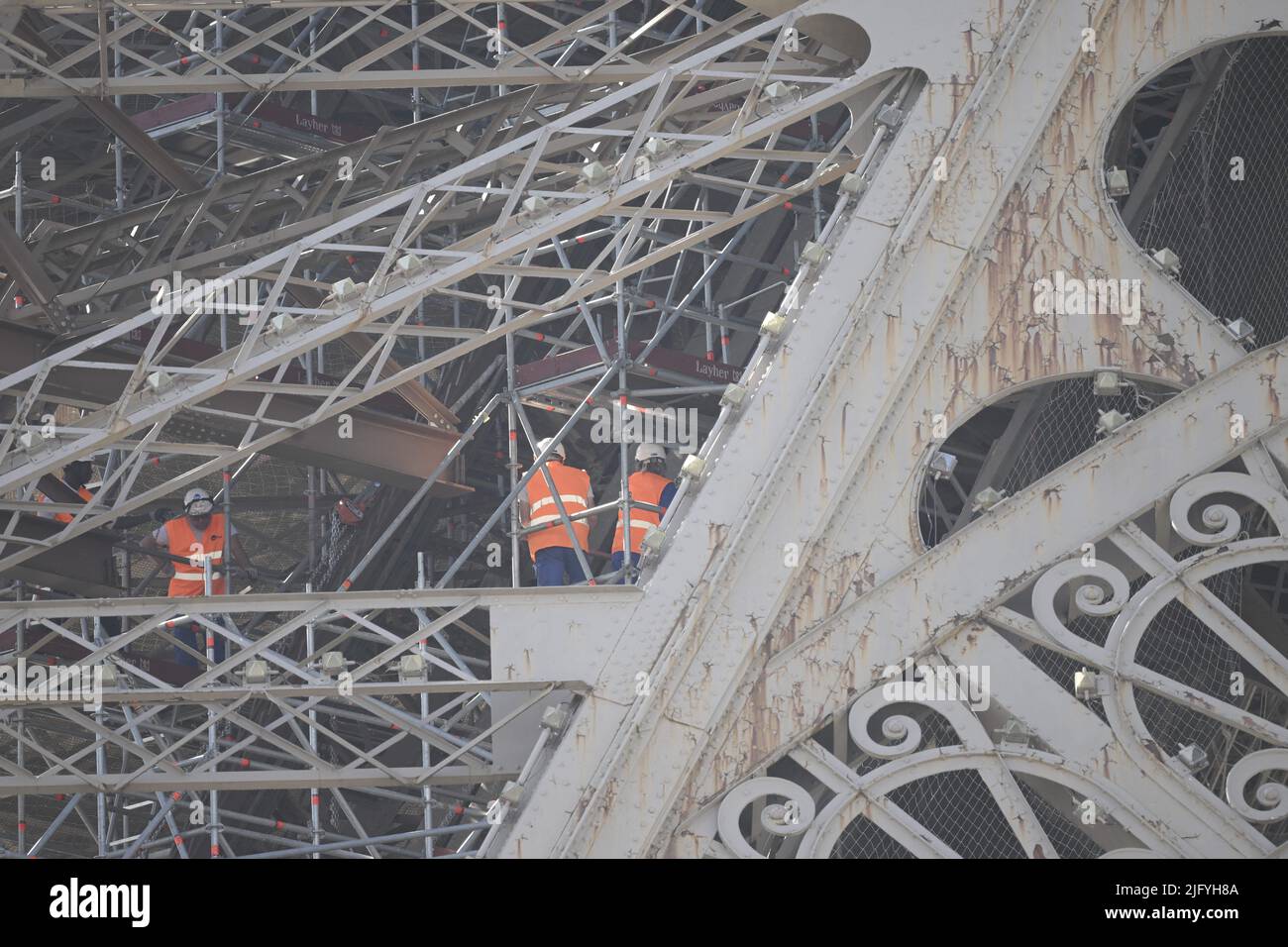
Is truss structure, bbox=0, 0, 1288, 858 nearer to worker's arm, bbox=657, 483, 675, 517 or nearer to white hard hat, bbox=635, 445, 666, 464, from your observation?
white hard hat, bbox=635, 445, 666, 464

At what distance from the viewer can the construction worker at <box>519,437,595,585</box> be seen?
16.8 metres

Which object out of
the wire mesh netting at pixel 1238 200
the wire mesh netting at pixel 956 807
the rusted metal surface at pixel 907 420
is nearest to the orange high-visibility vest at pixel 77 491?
the rusted metal surface at pixel 907 420

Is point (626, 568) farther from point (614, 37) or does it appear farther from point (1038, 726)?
point (614, 37)

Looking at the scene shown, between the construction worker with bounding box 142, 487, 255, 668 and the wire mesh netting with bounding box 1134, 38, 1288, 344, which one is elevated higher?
the wire mesh netting with bounding box 1134, 38, 1288, 344

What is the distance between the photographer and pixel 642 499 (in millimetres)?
16844

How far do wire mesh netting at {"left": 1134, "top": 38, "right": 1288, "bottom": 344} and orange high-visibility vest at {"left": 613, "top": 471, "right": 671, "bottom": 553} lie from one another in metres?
4.35

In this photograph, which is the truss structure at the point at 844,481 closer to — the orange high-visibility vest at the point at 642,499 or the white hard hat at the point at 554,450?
the orange high-visibility vest at the point at 642,499

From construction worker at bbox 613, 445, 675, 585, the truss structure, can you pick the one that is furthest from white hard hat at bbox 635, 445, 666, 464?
the truss structure

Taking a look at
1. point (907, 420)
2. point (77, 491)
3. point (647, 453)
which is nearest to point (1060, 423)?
point (907, 420)

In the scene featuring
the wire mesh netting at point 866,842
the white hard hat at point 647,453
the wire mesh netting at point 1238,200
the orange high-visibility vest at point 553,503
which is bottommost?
the wire mesh netting at point 866,842

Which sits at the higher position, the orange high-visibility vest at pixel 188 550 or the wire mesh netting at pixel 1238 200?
the wire mesh netting at pixel 1238 200

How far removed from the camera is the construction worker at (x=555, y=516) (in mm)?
16797

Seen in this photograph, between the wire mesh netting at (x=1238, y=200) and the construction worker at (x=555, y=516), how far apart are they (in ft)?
16.4

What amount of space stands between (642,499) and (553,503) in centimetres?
71
